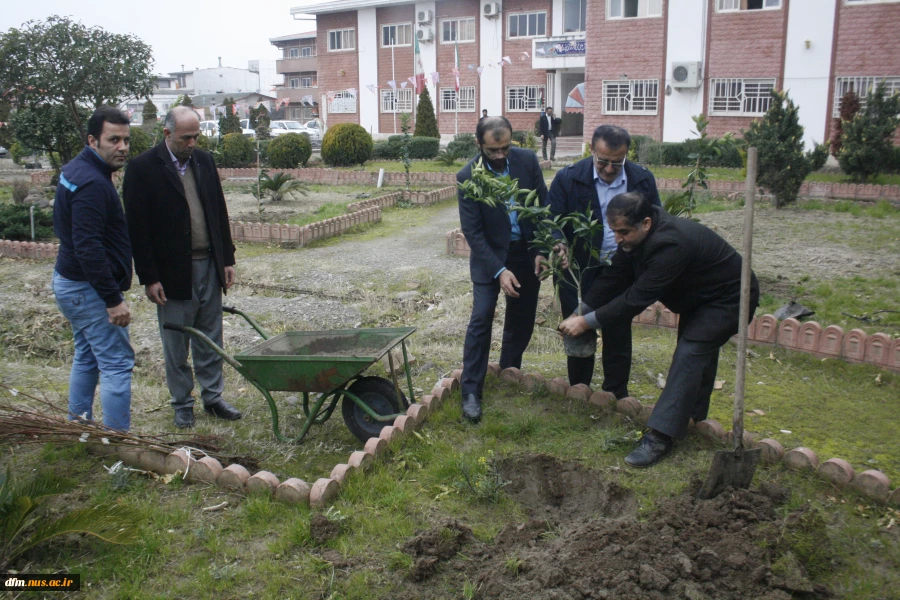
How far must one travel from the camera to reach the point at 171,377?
4746 mm

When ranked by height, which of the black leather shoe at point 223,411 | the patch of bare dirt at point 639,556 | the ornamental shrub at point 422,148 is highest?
the ornamental shrub at point 422,148

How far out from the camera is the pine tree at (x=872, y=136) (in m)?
14.6

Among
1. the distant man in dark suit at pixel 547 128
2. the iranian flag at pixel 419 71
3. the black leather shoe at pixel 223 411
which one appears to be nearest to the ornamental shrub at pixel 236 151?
the distant man in dark suit at pixel 547 128

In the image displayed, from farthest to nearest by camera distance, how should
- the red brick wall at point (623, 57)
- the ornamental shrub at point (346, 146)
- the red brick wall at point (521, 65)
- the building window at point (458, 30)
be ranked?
the building window at point (458, 30)
the red brick wall at point (521, 65)
the red brick wall at point (623, 57)
the ornamental shrub at point (346, 146)

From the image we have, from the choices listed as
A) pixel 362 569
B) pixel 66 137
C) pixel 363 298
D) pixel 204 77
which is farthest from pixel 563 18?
pixel 204 77

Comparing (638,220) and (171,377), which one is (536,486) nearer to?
(638,220)

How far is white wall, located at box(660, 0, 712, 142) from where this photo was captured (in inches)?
943

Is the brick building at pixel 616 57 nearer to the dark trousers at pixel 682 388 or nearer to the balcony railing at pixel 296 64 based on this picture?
the balcony railing at pixel 296 64

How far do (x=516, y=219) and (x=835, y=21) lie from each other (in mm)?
21712

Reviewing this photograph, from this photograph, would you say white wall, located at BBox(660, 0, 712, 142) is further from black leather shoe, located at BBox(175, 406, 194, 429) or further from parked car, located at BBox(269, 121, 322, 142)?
black leather shoe, located at BBox(175, 406, 194, 429)

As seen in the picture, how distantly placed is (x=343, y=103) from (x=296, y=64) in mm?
22083

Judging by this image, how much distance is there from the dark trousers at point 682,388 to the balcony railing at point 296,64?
57.8 m

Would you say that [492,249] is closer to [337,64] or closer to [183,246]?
[183,246]

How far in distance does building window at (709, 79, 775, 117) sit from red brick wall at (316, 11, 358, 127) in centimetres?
1993
